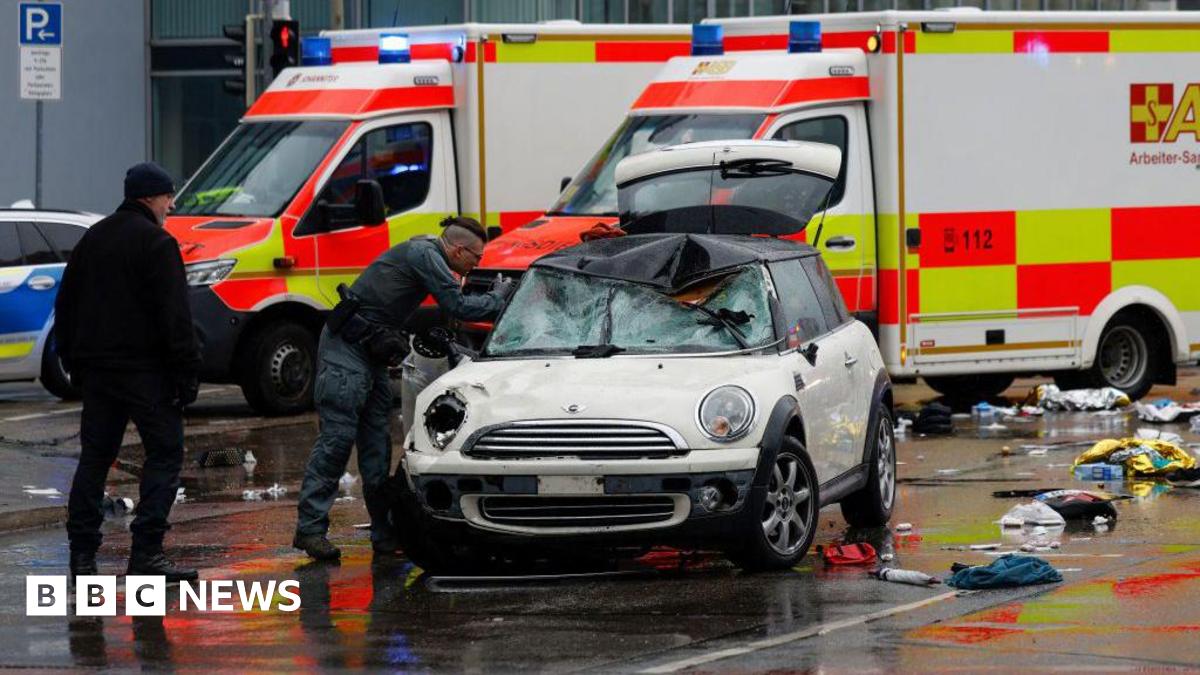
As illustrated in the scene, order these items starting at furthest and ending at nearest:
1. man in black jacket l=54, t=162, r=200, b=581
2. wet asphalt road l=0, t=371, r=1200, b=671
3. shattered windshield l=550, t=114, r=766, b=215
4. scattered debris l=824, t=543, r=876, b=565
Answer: shattered windshield l=550, t=114, r=766, b=215, scattered debris l=824, t=543, r=876, b=565, man in black jacket l=54, t=162, r=200, b=581, wet asphalt road l=0, t=371, r=1200, b=671

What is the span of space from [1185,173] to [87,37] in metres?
18.1

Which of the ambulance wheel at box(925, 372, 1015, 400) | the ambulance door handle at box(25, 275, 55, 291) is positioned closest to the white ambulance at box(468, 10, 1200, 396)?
the ambulance wheel at box(925, 372, 1015, 400)

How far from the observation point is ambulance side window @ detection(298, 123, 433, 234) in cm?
1781

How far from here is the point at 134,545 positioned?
9.90 metres

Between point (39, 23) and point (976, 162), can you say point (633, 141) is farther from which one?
point (39, 23)

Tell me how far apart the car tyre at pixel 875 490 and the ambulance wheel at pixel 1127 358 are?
7066 mm

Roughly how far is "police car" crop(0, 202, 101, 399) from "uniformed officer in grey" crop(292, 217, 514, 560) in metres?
8.05

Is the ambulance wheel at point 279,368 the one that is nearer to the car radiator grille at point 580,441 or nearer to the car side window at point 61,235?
the car side window at point 61,235

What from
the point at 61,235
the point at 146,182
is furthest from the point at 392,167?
the point at 146,182

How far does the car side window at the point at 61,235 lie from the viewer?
1898cm

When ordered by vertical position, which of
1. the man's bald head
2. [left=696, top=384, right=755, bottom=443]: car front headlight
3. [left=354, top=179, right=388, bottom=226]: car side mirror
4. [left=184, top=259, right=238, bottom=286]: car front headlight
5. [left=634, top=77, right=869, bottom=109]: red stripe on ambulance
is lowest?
[left=696, top=384, right=755, bottom=443]: car front headlight

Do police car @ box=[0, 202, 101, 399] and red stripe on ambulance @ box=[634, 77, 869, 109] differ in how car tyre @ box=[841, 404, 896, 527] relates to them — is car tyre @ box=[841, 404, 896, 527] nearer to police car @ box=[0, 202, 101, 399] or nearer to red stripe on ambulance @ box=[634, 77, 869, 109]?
red stripe on ambulance @ box=[634, 77, 869, 109]

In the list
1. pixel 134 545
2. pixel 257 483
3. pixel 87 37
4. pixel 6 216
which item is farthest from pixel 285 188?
pixel 87 37

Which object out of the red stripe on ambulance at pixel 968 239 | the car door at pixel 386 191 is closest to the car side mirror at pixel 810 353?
the red stripe on ambulance at pixel 968 239
